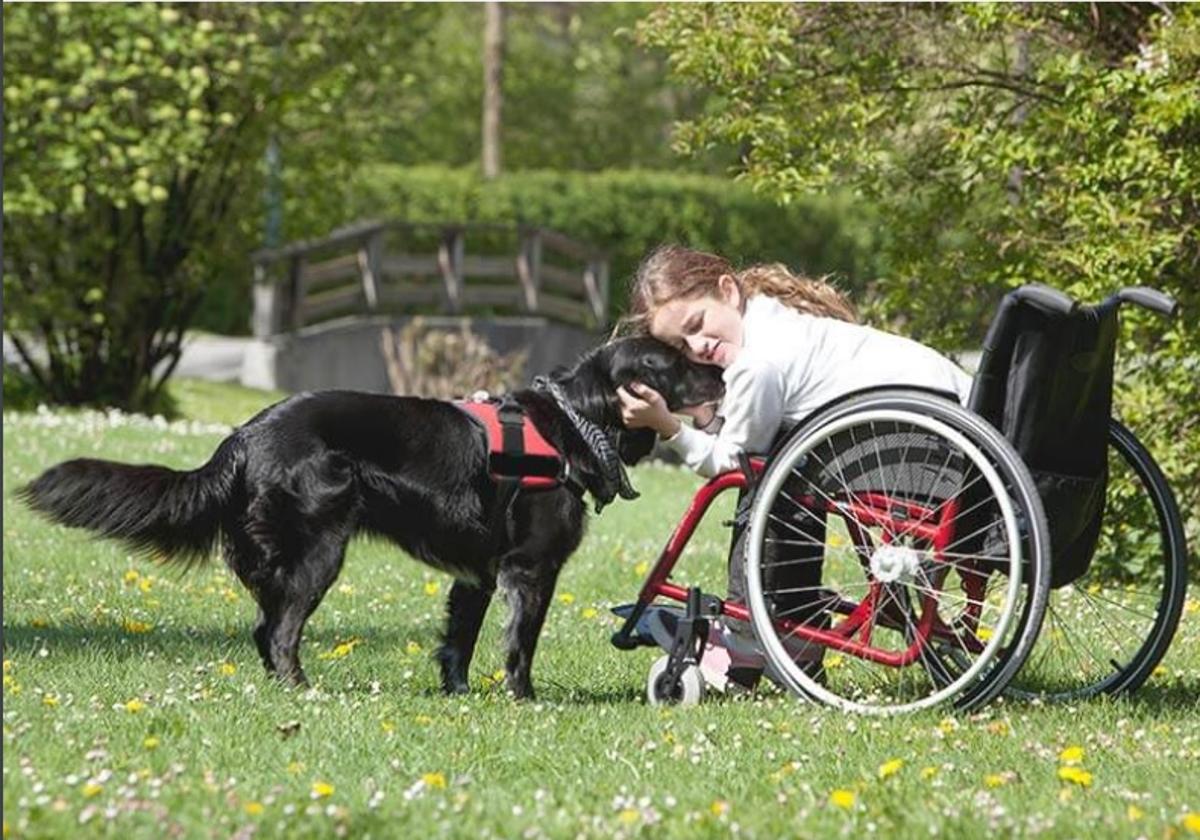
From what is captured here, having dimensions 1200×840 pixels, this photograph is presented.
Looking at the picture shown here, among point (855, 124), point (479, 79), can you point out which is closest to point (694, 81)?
point (855, 124)

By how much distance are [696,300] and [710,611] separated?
0.93 meters

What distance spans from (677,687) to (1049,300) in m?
1.62

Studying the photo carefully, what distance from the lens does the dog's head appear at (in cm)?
560

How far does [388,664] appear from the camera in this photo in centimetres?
627

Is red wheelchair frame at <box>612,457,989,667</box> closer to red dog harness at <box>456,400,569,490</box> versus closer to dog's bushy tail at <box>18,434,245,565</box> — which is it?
red dog harness at <box>456,400,569,490</box>

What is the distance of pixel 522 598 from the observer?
18.2 ft

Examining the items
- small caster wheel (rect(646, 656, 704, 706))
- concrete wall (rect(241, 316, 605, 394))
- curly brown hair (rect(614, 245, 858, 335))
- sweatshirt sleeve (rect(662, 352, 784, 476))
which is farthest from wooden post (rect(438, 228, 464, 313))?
sweatshirt sleeve (rect(662, 352, 784, 476))

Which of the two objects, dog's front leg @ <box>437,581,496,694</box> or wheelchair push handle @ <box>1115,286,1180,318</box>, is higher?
wheelchair push handle @ <box>1115,286,1180,318</box>

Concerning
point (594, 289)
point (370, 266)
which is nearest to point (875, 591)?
point (370, 266)

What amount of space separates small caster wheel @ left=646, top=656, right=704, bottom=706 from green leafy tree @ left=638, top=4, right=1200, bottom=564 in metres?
3.75

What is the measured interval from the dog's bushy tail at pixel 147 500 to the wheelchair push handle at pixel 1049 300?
227 centimetres

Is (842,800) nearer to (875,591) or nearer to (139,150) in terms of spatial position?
(875,591)

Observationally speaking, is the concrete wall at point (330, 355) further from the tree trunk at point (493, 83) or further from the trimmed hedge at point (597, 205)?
the tree trunk at point (493, 83)

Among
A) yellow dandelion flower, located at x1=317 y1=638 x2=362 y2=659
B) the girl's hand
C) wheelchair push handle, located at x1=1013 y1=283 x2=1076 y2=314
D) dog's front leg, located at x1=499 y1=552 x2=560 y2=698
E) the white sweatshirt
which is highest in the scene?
wheelchair push handle, located at x1=1013 y1=283 x2=1076 y2=314
